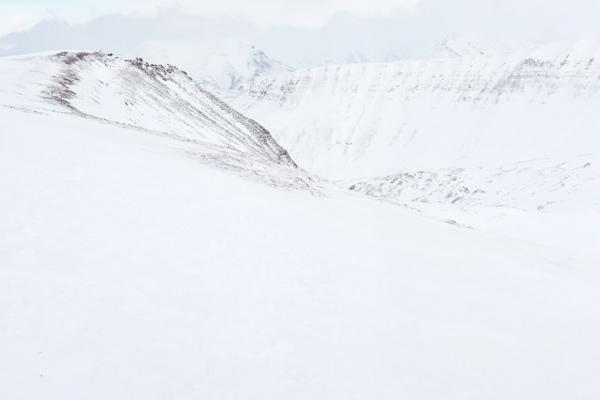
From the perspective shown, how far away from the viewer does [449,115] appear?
542 ft

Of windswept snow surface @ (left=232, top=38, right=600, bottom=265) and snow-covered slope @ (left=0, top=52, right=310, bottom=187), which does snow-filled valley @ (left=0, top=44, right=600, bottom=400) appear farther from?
windswept snow surface @ (left=232, top=38, right=600, bottom=265)

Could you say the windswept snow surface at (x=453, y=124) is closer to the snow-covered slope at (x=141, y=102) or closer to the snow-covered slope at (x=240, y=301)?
the snow-covered slope at (x=141, y=102)

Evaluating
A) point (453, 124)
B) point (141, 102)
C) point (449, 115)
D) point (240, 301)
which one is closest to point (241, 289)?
point (240, 301)

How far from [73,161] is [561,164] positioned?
7433 cm

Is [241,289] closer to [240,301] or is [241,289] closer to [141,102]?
[240,301]

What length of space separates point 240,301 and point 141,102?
41318mm

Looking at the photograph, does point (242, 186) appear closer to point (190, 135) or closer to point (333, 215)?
point (333, 215)

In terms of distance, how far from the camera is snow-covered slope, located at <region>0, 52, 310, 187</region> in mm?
26359

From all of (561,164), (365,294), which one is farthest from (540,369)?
(561,164)

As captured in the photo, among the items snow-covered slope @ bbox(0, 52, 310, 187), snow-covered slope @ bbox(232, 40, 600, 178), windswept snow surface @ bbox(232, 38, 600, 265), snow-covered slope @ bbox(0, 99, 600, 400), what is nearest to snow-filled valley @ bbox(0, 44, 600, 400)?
snow-covered slope @ bbox(0, 99, 600, 400)

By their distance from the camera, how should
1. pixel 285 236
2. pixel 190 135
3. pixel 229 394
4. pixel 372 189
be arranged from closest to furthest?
pixel 229 394 → pixel 285 236 → pixel 190 135 → pixel 372 189

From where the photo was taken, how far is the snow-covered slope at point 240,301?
25.3 feet

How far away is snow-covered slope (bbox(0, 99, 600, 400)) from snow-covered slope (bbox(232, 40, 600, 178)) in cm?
11958

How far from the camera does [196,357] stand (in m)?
7.96
